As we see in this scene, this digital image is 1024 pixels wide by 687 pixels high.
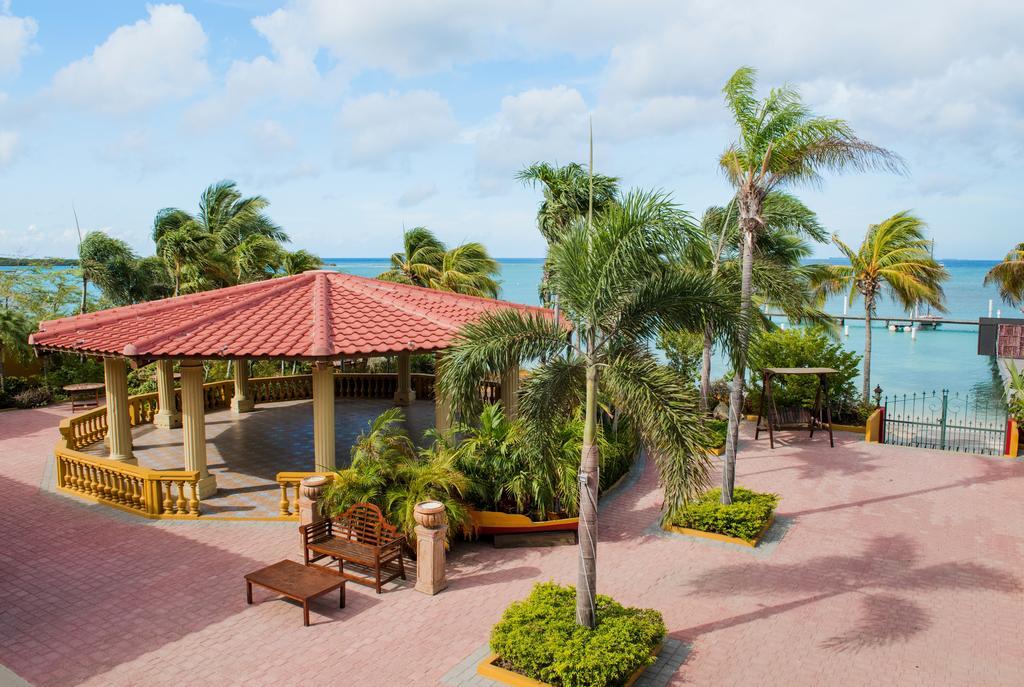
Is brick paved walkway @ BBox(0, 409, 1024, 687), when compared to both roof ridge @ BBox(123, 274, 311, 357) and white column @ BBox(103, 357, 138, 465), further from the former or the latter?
roof ridge @ BBox(123, 274, 311, 357)

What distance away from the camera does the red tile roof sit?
12.7 m

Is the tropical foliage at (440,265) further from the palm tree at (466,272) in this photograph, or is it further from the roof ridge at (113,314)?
the roof ridge at (113,314)

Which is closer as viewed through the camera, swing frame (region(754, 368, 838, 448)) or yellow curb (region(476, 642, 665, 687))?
yellow curb (region(476, 642, 665, 687))

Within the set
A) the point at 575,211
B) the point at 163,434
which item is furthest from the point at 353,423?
the point at 575,211

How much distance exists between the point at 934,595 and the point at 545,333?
7.38m

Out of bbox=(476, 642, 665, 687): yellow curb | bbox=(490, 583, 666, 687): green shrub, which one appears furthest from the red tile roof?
bbox=(476, 642, 665, 687): yellow curb

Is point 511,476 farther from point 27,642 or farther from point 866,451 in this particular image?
point 866,451

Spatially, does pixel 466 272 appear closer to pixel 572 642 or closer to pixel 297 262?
pixel 297 262

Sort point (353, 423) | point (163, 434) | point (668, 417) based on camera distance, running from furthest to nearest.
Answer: point (353, 423), point (163, 434), point (668, 417)

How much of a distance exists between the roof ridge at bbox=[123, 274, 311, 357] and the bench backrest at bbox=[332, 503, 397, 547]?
5.20 m

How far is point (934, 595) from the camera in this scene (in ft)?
33.4

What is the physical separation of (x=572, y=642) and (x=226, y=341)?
8.80 metres

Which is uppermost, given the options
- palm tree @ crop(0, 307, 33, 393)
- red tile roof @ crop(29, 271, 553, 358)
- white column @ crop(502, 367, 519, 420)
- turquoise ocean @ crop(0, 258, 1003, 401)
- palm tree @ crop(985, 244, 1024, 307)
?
palm tree @ crop(985, 244, 1024, 307)

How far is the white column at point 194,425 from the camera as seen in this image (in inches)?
530
